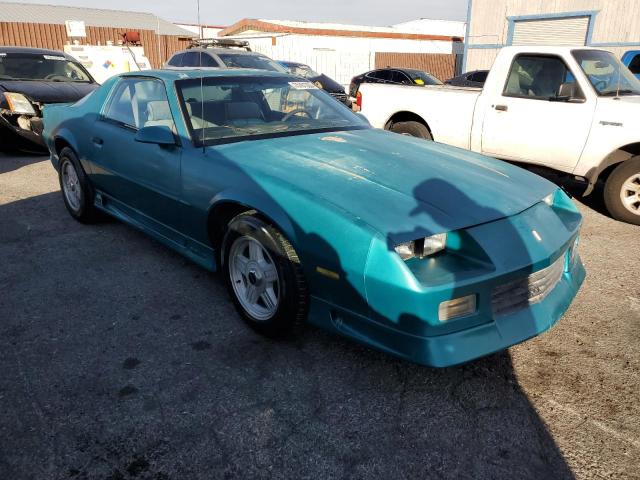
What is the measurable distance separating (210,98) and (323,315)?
188cm

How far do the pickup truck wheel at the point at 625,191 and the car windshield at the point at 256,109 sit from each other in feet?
9.35

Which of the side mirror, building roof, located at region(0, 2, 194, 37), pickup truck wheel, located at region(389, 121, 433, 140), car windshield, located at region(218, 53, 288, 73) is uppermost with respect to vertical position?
building roof, located at region(0, 2, 194, 37)

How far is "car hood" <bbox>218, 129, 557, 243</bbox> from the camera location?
94.3 inches

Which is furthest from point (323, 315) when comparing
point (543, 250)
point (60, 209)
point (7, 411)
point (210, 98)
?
point (60, 209)

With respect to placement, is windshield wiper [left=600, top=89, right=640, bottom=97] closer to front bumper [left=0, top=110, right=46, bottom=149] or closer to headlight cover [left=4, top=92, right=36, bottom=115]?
front bumper [left=0, top=110, right=46, bottom=149]

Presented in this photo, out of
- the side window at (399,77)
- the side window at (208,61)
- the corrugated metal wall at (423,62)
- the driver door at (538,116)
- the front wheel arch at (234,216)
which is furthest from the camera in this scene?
the corrugated metal wall at (423,62)

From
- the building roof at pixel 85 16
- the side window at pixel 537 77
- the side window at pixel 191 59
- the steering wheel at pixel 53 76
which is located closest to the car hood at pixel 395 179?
the side window at pixel 537 77

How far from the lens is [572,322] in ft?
10.5

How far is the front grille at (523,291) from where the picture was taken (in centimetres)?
235

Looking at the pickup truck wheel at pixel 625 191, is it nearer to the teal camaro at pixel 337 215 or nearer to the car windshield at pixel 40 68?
the teal camaro at pixel 337 215

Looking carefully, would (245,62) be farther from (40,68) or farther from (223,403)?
(223,403)

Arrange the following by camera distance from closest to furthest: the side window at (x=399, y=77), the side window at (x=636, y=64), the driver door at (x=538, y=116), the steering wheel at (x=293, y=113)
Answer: the steering wheel at (x=293, y=113) → the driver door at (x=538, y=116) → the side window at (x=636, y=64) → the side window at (x=399, y=77)

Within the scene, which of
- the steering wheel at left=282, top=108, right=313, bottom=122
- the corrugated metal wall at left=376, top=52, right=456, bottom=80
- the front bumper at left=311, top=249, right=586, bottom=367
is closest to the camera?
the front bumper at left=311, top=249, right=586, bottom=367

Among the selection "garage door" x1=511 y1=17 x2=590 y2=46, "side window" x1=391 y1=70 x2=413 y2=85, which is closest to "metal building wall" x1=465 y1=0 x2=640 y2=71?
"garage door" x1=511 y1=17 x2=590 y2=46
